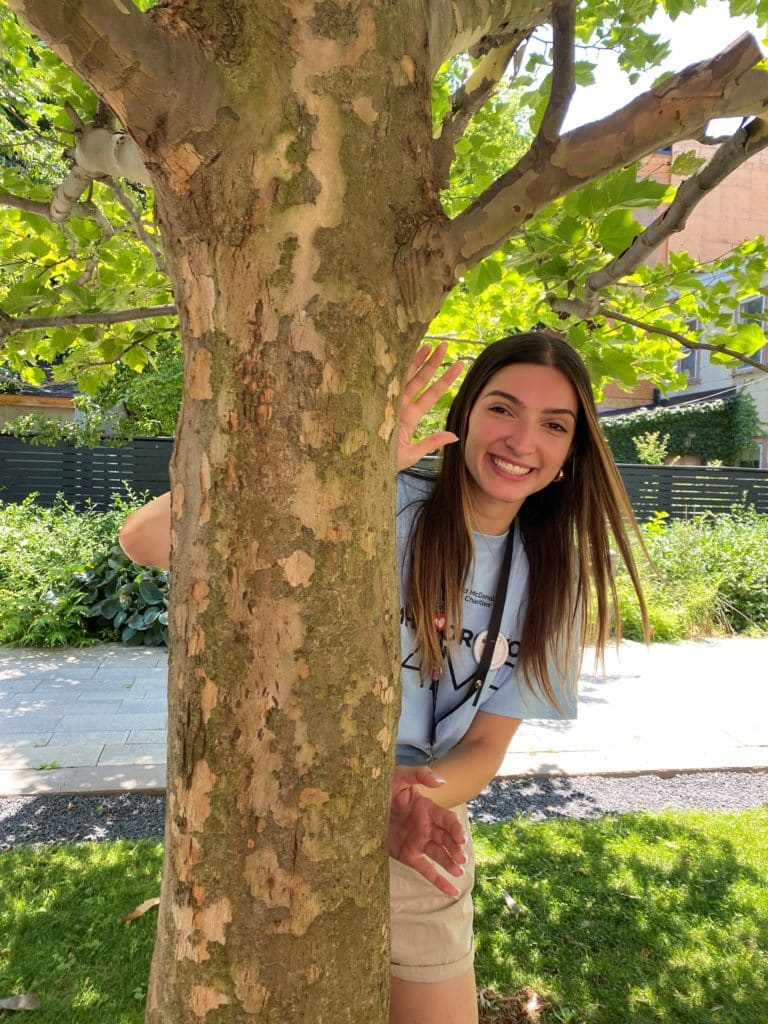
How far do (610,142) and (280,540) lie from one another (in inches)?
33.5

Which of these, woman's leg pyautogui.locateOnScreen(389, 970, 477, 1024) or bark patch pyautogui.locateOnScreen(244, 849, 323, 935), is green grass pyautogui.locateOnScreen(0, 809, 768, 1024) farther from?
bark patch pyautogui.locateOnScreen(244, 849, 323, 935)

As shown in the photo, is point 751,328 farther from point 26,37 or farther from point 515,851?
point 26,37

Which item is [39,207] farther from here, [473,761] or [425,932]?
[425,932]

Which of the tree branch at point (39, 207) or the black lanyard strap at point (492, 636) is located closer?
the black lanyard strap at point (492, 636)

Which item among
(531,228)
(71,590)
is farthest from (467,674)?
(71,590)

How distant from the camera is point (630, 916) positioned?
3244 mm

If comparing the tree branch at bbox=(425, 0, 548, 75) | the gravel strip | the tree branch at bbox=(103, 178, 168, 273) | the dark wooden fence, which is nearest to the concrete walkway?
the gravel strip

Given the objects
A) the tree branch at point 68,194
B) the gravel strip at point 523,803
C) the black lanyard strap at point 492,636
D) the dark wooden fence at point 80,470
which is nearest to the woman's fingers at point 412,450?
the black lanyard strap at point 492,636

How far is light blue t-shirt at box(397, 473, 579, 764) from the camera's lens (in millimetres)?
1987

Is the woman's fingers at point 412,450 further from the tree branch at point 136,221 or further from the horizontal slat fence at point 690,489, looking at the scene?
the horizontal slat fence at point 690,489

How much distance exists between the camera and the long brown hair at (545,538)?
76.9 inches

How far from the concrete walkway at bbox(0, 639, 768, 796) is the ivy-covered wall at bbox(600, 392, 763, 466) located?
42.4 ft

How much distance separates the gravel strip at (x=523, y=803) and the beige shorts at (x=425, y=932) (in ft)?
7.35

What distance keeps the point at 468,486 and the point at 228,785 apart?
125 centimetres
